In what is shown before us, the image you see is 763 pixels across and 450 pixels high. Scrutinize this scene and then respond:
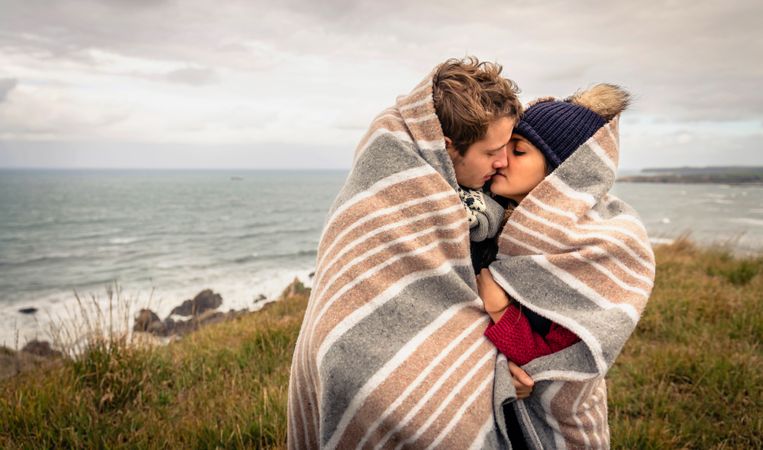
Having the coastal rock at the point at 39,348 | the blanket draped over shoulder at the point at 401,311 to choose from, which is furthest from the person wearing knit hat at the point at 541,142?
the coastal rock at the point at 39,348

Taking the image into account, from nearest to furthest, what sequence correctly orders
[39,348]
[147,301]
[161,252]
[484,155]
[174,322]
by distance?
[484,155], [39,348], [174,322], [147,301], [161,252]

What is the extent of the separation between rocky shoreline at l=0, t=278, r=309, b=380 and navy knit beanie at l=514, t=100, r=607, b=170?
14.4 ft

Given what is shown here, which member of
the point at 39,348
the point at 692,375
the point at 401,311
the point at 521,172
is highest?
the point at 521,172

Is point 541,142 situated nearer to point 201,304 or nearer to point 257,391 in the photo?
point 257,391

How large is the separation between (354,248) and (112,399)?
334 centimetres

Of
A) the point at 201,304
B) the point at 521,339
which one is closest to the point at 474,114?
the point at 521,339

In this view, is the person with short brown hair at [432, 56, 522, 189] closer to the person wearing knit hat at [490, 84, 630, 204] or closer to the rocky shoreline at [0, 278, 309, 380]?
the person wearing knit hat at [490, 84, 630, 204]

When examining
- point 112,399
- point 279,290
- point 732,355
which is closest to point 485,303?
point 112,399

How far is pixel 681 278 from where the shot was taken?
305 inches

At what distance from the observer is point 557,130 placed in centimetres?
204

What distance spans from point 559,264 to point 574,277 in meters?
0.08

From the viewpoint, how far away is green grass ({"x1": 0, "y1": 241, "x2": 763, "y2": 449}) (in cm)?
324

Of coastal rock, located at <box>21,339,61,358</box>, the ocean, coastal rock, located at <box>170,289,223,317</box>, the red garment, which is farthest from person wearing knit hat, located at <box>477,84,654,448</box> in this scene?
coastal rock, located at <box>170,289,223,317</box>

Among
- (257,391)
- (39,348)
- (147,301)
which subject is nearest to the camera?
(257,391)
